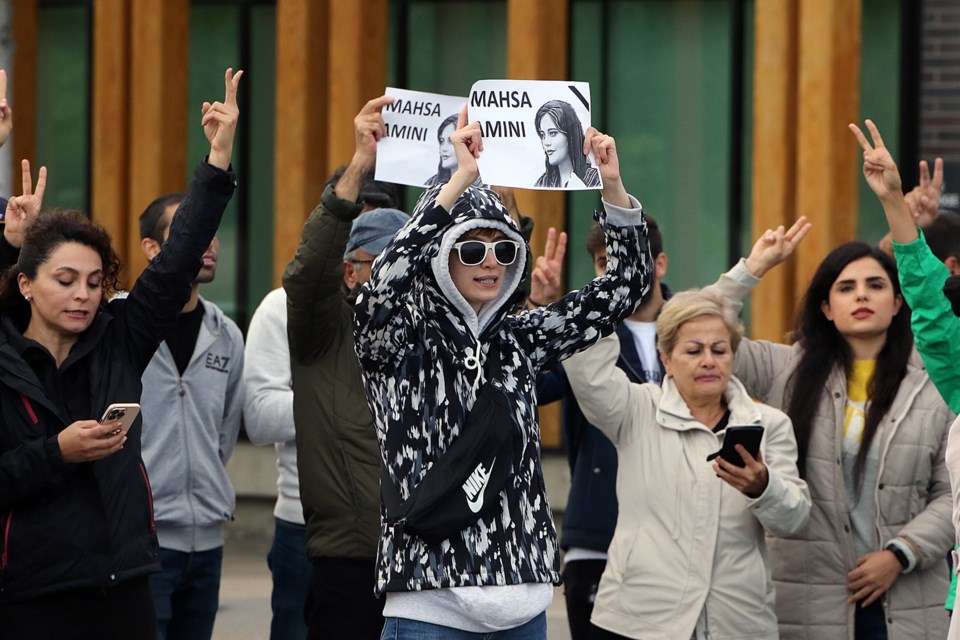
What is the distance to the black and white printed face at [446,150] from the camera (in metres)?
5.19

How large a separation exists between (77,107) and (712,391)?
9.29m

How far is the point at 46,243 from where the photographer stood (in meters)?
4.68

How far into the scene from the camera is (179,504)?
5.82 metres

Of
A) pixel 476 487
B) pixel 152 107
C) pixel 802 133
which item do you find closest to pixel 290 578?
pixel 476 487

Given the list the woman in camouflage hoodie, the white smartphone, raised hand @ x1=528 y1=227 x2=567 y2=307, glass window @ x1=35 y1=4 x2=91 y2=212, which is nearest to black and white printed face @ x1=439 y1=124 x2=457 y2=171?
raised hand @ x1=528 y1=227 x2=567 y2=307

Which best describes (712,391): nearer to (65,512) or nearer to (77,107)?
(65,512)

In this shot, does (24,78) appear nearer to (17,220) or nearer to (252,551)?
(252,551)

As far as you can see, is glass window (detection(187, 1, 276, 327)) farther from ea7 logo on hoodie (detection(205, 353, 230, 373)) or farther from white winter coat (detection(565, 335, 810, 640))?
white winter coat (detection(565, 335, 810, 640))

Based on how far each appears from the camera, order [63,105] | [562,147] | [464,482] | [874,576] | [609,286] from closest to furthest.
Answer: [464,482]
[609,286]
[562,147]
[874,576]
[63,105]

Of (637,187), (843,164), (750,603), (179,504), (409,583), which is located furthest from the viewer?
(637,187)

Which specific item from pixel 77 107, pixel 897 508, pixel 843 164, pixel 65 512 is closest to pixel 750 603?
pixel 897 508

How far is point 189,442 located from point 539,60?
5.96 meters

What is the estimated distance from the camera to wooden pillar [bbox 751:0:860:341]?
10.4 metres

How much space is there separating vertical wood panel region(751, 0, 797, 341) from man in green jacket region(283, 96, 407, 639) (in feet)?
18.9
